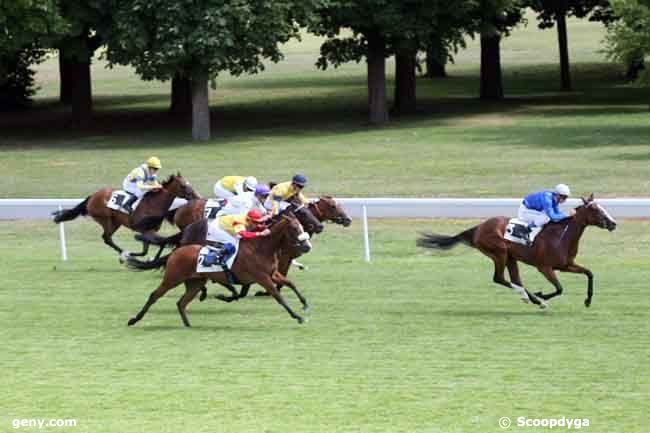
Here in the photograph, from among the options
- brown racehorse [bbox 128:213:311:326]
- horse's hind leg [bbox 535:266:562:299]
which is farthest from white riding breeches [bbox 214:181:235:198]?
horse's hind leg [bbox 535:266:562:299]

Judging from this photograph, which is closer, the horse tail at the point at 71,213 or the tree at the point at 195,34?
the horse tail at the point at 71,213

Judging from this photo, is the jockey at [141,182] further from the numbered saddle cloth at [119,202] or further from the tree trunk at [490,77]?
the tree trunk at [490,77]

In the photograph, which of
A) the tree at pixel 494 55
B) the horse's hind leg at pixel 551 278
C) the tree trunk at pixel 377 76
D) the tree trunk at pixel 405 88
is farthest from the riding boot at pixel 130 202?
the tree at pixel 494 55

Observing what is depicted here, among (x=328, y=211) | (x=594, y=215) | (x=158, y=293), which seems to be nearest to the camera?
(x=158, y=293)

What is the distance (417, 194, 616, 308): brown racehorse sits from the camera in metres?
13.6

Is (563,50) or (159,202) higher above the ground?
(563,50)

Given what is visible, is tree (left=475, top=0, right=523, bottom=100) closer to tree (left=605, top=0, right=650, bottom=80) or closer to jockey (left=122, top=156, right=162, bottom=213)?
tree (left=605, top=0, right=650, bottom=80)

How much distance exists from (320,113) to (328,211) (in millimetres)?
29796

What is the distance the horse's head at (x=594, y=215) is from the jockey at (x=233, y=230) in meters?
3.24

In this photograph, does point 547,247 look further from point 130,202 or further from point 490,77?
point 490,77

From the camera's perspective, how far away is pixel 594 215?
533 inches

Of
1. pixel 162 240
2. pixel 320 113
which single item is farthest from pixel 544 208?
pixel 320 113

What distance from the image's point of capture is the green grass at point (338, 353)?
9766mm

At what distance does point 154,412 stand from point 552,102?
38.6m
